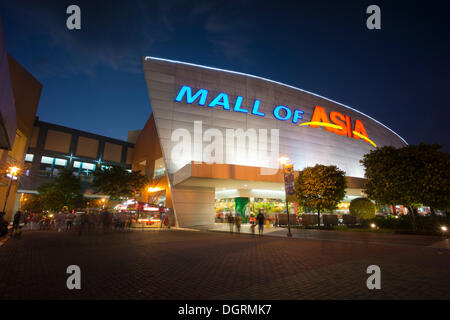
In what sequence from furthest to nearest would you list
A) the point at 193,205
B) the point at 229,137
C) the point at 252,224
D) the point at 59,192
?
the point at 59,192 < the point at 229,137 < the point at 193,205 < the point at 252,224

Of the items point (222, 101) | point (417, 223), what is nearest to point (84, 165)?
point (222, 101)

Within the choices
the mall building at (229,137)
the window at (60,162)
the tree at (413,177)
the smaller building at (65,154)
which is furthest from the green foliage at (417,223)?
the window at (60,162)

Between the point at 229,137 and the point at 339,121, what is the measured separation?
23703mm

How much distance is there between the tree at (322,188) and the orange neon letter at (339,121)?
2072cm

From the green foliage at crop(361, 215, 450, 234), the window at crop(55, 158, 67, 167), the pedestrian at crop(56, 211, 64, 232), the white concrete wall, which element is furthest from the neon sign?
the window at crop(55, 158, 67, 167)

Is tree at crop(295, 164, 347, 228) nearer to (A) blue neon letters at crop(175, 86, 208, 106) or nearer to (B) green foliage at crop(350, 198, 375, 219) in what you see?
(B) green foliage at crop(350, 198, 375, 219)

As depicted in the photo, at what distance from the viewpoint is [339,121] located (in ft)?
140

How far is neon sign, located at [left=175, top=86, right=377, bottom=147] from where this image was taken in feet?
104

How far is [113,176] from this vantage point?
3500 centimetres

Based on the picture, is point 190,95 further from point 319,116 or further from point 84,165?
point 84,165

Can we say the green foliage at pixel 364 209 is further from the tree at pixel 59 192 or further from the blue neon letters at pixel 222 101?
the tree at pixel 59 192

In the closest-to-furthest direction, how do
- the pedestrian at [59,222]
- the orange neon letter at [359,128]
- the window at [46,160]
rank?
the pedestrian at [59,222]
the orange neon letter at [359,128]
the window at [46,160]

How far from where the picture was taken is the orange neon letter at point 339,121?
42062mm

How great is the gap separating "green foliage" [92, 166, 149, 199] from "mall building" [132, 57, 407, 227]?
4.14 metres
